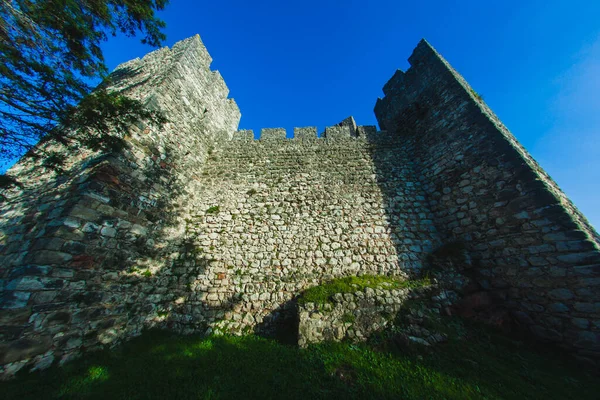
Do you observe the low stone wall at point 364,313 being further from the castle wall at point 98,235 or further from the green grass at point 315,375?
the castle wall at point 98,235

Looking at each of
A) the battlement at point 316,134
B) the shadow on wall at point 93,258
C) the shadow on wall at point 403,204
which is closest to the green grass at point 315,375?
the shadow on wall at point 93,258

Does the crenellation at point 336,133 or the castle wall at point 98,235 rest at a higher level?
the crenellation at point 336,133

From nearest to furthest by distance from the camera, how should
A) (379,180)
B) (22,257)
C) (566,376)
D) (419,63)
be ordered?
(566,376) < (22,257) < (379,180) < (419,63)

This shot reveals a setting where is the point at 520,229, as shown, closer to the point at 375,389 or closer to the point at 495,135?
the point at 495,135

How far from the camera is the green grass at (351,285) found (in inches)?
192

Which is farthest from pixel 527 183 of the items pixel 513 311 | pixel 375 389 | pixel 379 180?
pixel 375 389

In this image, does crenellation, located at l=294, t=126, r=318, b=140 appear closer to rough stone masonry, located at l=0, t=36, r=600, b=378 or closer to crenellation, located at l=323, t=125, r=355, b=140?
rough stone masonry, located at l=0, t=36, r=600, b=378

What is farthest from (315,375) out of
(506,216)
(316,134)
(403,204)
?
(316,134)

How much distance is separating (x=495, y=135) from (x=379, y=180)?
3.38 meters

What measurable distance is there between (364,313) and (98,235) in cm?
626

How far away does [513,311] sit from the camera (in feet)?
15.0

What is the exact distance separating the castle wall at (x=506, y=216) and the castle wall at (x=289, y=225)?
90 centimetres

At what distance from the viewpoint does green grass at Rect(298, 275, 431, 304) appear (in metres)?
4.89

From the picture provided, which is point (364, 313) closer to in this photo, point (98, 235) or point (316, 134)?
point (98, 235)
